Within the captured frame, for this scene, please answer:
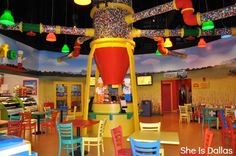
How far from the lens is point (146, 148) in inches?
125

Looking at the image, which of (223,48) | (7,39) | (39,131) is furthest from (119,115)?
(223,48)

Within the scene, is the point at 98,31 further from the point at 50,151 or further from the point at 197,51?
the point at 197,51

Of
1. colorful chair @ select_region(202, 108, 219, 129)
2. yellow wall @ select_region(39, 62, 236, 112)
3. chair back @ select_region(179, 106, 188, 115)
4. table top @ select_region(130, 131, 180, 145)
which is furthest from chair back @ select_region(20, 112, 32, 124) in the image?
chair back @ select_region(179, 106, 188, 115)

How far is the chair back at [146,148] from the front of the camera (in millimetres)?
3004

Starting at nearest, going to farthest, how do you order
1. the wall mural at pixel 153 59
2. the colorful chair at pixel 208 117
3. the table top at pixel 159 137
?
the table top at pixel 159 137 → the colorful chair at pixel 208 117 → the wall mural at pixel 153 59

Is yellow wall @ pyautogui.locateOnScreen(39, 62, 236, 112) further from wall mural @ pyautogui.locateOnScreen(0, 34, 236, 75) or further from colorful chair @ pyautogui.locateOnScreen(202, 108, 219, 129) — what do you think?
colorful chair @ pyautogui.locateOnScreen(202, 108, 219, 129)

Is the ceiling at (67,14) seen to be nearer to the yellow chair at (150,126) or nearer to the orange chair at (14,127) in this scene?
the orange chair at (14,127)

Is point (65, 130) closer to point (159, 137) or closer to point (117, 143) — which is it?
point (117, 143)

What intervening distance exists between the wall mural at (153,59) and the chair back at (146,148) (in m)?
8.61

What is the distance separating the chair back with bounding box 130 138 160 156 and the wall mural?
8612 millimetres

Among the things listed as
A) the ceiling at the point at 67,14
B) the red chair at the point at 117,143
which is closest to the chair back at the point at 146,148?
the red chair at the point at 117,143

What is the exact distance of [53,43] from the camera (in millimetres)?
13711

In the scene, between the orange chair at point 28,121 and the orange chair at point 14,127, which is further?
the orange chair at point 28,121

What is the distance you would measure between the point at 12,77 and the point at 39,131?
151 inches
